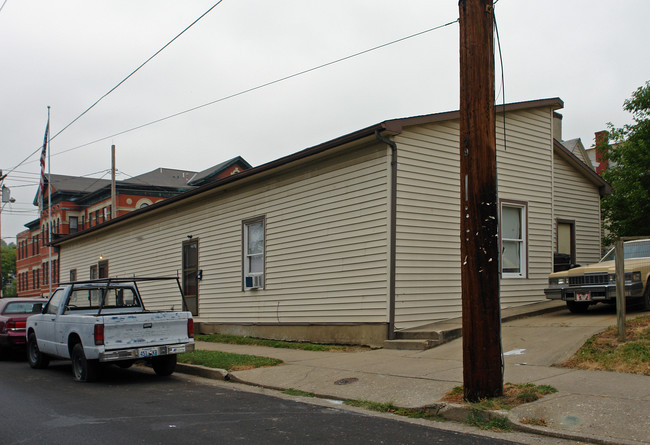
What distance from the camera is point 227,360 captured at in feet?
39.2

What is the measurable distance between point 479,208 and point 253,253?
10.6 meters

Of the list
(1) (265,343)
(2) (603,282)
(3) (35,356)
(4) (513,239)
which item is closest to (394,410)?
(2) (603,282)

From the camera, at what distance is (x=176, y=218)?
21219mm

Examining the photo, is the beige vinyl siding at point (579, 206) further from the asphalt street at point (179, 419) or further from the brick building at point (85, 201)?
the brick building at point (85, 201)

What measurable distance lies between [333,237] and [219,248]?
5680 mm

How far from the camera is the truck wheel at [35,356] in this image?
12844 mm

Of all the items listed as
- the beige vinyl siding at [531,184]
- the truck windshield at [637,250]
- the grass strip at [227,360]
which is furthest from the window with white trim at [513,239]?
the grass strip at [227,360]

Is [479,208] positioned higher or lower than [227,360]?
higher

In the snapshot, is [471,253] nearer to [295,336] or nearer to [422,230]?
[422,230]

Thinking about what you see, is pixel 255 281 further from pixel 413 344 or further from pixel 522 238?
pixel 522 238

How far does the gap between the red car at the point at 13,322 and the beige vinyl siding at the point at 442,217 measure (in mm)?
8996

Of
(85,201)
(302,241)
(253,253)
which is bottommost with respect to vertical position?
(253,253)

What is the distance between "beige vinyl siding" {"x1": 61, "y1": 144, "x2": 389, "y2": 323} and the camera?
1296cm

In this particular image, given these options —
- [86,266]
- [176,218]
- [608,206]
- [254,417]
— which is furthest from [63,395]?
[86,266]
